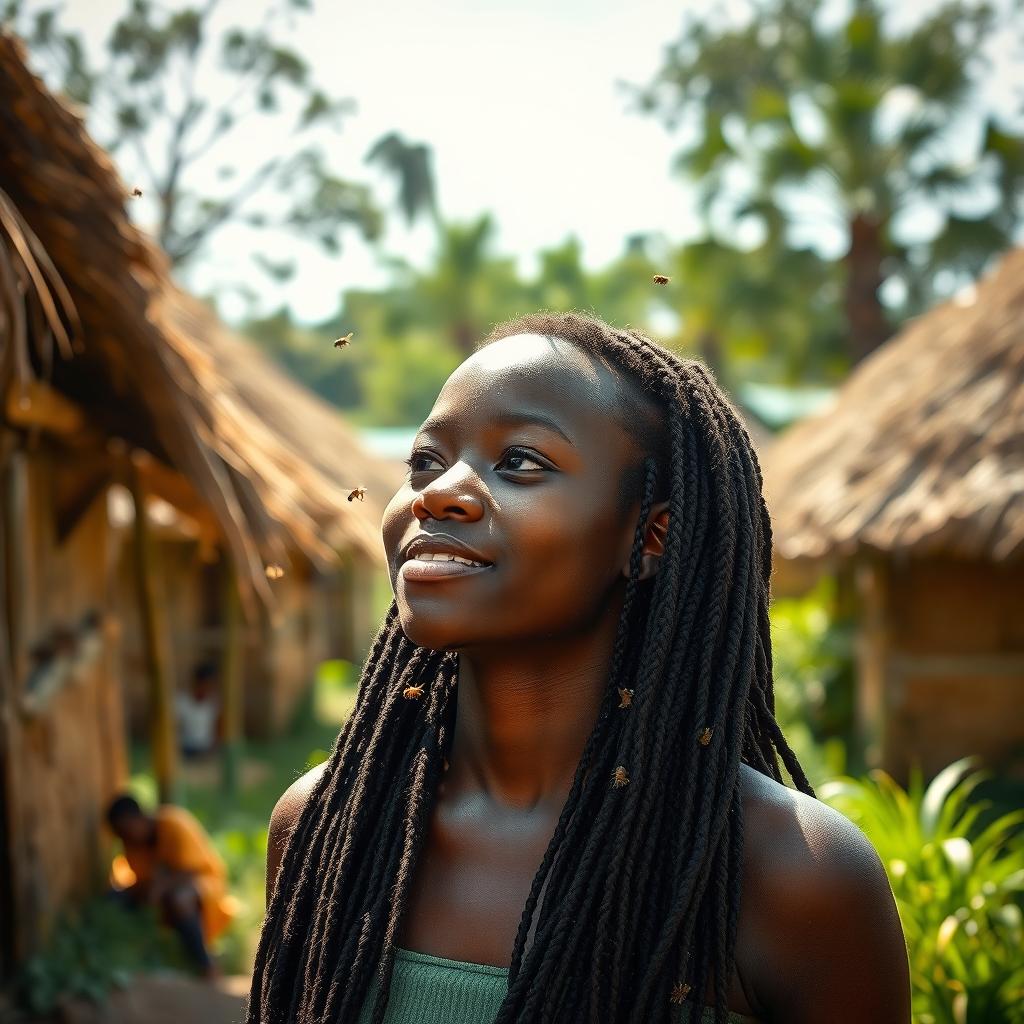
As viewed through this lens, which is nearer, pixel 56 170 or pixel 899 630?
pixel 56 170

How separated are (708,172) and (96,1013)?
15.0 metres

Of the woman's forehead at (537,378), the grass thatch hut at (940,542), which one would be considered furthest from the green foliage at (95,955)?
the grass thatch hut at (940,542)

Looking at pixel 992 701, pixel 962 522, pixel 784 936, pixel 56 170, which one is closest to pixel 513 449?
pixel 784 936

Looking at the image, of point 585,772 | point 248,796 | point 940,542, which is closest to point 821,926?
point 585,772

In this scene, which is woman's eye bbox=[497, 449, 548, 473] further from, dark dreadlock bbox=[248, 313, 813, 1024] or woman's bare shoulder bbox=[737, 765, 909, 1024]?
woman's bare shoulder bbox=[737, 765, 909, 1024]

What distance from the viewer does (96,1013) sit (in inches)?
184

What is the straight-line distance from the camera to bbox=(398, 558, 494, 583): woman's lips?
156 cm

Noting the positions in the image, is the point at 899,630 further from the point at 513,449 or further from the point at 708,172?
the point at 708,172

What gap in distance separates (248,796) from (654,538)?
8.76 m

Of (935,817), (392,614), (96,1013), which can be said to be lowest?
(96,1013)

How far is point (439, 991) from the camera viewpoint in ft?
5.29

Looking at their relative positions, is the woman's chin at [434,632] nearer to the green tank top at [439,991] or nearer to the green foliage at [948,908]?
the green tank top at [439,991]

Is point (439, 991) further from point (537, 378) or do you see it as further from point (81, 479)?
point (81, 479)

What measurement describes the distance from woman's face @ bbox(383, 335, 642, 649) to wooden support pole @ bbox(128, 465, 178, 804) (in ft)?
16.5
